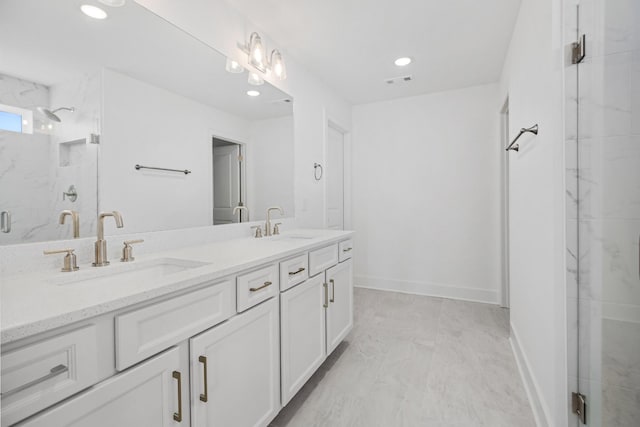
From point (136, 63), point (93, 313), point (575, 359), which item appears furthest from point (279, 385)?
point (136, 63)

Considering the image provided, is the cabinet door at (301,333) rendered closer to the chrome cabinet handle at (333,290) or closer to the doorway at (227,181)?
the chrome cabinet handle at (333,290)

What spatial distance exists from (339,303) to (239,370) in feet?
3.47

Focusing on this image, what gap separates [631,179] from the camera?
3.17ft

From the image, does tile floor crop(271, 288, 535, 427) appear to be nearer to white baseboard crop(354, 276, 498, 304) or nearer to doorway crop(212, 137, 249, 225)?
white baseboard crop(354, 276, 498, 304)

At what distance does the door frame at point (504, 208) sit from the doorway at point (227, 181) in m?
2.62

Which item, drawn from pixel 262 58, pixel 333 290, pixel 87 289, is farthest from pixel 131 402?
pixel 262 58

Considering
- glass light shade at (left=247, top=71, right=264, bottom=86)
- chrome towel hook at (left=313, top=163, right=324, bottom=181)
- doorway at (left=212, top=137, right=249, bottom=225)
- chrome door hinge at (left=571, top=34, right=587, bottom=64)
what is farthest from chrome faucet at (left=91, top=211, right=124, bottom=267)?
chrome towel hook at (left=313, top=163, right=324, bottom=181)

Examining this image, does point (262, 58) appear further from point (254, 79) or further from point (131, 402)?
point (131, 402)

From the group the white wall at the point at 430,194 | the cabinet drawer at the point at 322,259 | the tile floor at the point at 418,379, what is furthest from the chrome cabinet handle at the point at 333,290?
the white wall at the point at 430,194

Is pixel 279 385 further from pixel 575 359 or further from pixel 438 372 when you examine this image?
pixel 575 359

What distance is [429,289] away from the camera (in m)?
3.62

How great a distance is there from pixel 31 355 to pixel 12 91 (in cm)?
95

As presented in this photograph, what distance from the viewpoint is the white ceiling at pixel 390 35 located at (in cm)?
201

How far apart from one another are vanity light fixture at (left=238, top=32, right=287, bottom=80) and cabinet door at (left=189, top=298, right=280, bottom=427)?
1629mm
